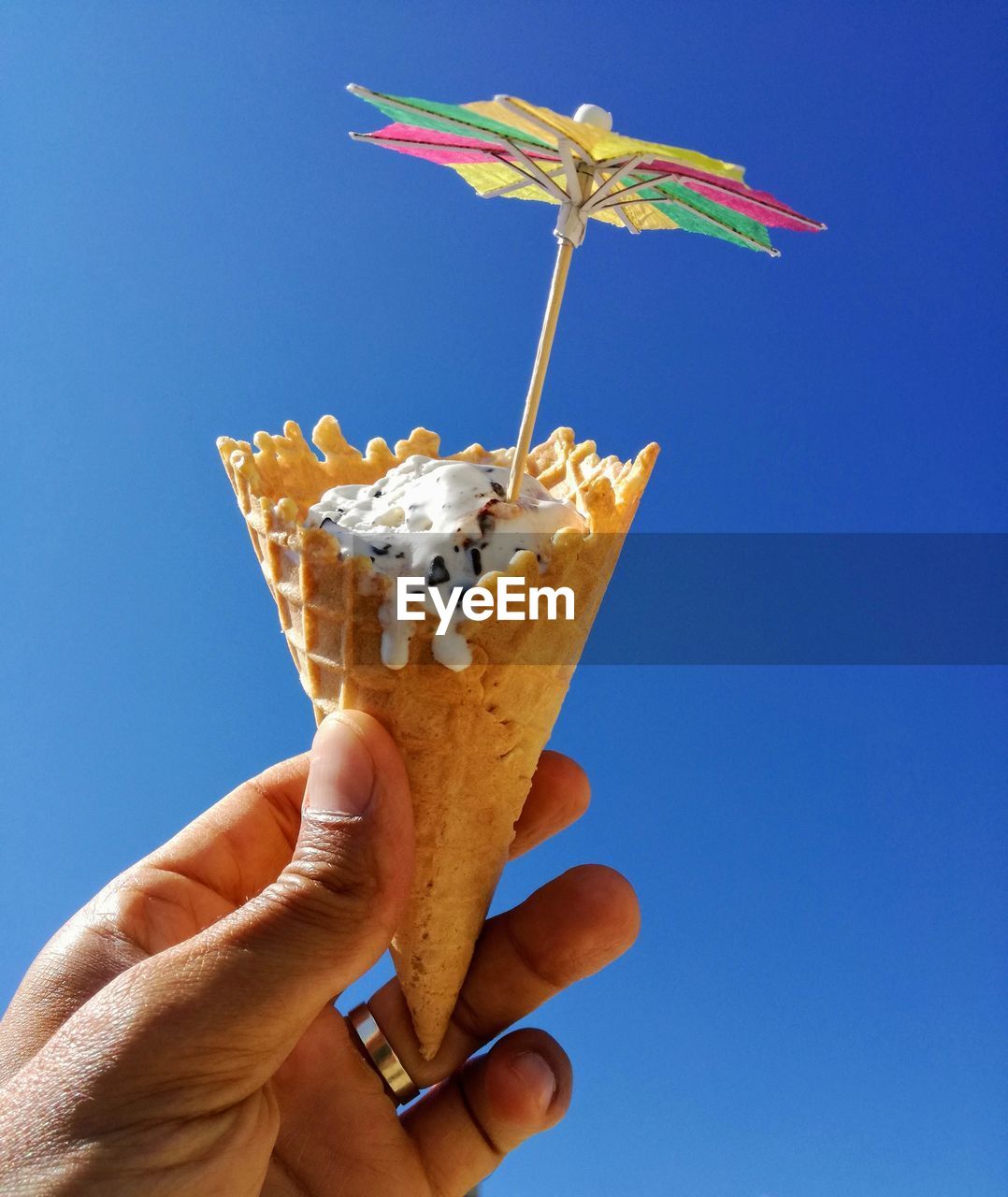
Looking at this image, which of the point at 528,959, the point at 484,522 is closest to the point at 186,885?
the point at 528,959

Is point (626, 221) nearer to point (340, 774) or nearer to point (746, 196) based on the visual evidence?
point (746, 196)

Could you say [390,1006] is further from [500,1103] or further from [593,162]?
[593,162]

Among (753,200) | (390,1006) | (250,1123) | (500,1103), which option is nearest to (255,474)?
(753,200)

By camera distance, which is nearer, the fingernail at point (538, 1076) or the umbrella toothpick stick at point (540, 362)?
the umbrella toothpick stick at point (540, 362)

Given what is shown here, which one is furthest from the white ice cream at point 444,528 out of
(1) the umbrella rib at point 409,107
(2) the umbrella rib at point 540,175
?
(1) the umbrella rib at point 409,107

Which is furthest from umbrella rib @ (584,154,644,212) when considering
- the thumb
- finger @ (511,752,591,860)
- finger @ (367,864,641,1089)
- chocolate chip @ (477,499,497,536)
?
finger @ (367,864,641,1089)

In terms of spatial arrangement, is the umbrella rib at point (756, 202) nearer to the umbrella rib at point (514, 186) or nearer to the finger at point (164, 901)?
the umbrella rib at point (514, 186)

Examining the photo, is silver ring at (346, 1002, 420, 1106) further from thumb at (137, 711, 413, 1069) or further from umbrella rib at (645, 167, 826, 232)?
umbrella rib at (645, 167, 826, 232)
